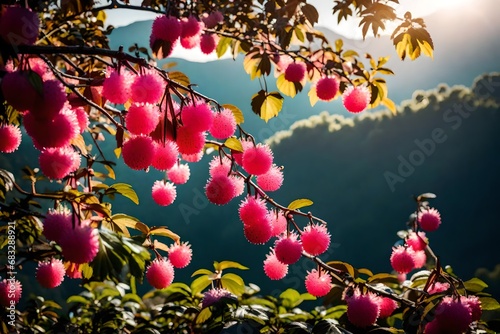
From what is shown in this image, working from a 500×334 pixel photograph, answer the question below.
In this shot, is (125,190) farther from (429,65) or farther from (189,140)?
(429,65)

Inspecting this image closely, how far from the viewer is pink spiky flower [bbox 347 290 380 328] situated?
1140 mm

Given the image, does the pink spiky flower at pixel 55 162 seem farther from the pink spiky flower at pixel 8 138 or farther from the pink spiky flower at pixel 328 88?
the pink spiky flower at pixel 328 88

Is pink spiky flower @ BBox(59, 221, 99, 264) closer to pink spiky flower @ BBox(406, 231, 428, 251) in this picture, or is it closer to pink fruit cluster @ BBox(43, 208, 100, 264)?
pink fruit cluster @ BBox(43, 208, 100, 264)

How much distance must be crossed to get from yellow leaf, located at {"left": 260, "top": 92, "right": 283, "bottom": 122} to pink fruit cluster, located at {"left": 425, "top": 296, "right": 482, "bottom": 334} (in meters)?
0.82

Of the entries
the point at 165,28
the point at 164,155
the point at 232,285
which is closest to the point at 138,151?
the point at 164,155

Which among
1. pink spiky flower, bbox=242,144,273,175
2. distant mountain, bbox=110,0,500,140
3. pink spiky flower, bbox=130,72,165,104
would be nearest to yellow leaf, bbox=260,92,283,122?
pink spiky flower, bbox=242,144,273,175

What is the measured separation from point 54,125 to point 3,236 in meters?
0.82

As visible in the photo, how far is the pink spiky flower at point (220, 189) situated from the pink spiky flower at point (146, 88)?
282 mm

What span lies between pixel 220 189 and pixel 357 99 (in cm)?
77

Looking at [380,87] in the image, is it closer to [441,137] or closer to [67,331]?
[67,331]

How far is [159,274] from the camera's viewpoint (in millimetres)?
1207

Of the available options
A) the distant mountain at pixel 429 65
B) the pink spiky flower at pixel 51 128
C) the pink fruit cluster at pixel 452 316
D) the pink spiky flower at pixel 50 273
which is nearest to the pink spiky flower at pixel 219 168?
the pink spiky flower at pixel 51 128

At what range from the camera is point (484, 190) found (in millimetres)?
7621

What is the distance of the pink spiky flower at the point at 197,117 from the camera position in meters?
0.89
